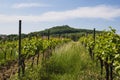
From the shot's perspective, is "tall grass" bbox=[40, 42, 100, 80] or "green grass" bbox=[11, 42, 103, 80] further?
"tall grass" bbox=[40, 42, 100, 80]

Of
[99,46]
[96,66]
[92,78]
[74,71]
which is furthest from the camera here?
[96,66]

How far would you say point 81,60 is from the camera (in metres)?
16.6

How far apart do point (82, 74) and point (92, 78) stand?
0.92 metres

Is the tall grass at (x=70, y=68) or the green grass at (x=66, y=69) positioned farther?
the tall grass at (x=70, y=68)

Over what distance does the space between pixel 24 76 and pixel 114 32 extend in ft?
17.4

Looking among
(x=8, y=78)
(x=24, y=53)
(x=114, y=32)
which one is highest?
(x=114, y=32)

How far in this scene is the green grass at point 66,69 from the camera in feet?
43.9

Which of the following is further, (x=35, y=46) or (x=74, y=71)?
(x=35, y=46)

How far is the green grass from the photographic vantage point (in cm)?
1338

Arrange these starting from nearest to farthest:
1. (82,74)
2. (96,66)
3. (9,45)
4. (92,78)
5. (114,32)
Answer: (114,32)
(92,78)
(82,74)
(96,66)
(9,45)

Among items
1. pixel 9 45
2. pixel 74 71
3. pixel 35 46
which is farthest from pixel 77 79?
pixel 9 45

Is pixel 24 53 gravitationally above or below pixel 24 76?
above

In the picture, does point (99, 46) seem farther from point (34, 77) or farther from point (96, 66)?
point (96, 66)

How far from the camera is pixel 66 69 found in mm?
15445
